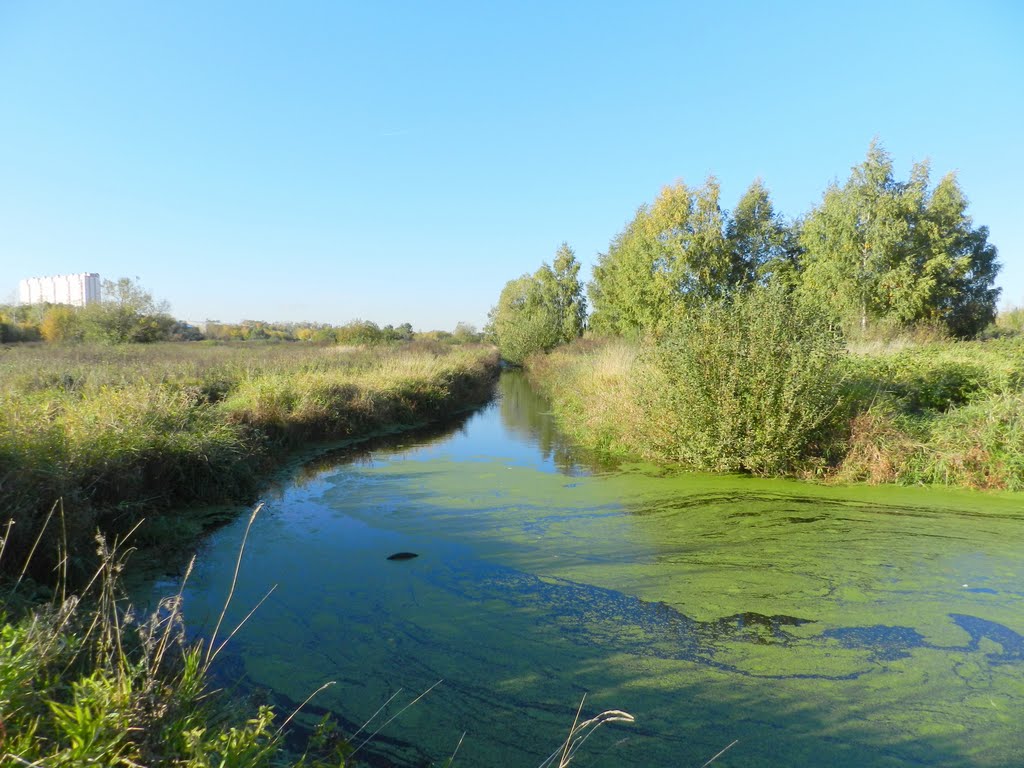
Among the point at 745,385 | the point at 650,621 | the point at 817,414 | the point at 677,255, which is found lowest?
the point at 650,621

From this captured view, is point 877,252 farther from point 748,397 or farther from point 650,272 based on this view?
point 748,397

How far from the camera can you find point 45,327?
22.9 metres

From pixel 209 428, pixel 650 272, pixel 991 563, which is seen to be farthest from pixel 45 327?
pixel 991 563

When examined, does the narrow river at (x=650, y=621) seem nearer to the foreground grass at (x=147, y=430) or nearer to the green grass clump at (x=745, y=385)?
the green grass clump at (x=745, y=385)

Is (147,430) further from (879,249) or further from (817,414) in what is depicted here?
(879,249)

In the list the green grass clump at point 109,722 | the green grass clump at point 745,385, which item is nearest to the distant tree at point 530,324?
the green grass clump at point 745,385

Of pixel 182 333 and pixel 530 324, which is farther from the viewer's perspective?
pixel 530 324

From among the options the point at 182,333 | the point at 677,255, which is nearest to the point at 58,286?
the point at 182,333

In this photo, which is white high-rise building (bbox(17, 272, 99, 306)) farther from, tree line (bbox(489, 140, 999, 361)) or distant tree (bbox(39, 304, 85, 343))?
tree line (bbox(489, 140, 999, 361))

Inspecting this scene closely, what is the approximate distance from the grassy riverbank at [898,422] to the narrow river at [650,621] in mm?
528

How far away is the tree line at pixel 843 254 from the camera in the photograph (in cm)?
1736

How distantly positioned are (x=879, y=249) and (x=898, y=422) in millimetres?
11614

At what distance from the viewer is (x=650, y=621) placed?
3.88 m

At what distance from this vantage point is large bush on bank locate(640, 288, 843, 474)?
23.8ft
